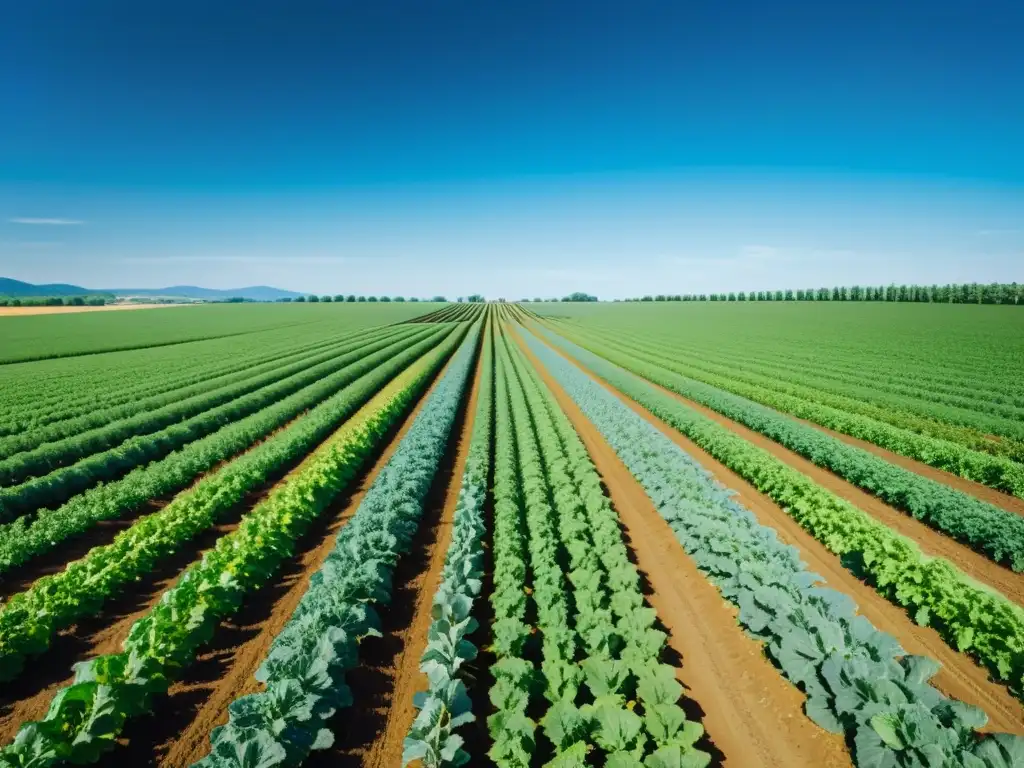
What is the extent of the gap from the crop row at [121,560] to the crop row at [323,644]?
397 centimetres

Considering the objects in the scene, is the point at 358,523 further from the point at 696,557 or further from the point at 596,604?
the point at 696,557

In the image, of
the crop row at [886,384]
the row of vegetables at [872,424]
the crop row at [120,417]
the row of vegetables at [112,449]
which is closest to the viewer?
the row of vegetables at [112,449]

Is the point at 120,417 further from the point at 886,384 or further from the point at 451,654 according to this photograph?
the point at 886,384

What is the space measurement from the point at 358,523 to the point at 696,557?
26.7ft

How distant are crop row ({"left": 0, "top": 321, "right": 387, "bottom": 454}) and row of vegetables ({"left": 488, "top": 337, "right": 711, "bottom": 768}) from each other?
16.5 meters

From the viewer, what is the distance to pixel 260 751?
5441 millimetres

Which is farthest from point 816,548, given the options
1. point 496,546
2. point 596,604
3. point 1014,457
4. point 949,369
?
point 949,369

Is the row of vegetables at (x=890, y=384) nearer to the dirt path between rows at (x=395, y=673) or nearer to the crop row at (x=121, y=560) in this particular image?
the dirt path between rows at (x=395, y=673)

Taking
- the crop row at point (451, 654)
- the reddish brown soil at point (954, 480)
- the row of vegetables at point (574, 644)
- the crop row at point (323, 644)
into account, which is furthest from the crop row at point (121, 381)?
the reddish brown soil at point (954, 480)

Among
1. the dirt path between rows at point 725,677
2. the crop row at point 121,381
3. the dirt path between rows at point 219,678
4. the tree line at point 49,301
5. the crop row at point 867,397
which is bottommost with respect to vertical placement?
the dirt path between rows at point 725,677

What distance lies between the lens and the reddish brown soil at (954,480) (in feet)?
44.7

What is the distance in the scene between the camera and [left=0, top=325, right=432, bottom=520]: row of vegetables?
1381 cm

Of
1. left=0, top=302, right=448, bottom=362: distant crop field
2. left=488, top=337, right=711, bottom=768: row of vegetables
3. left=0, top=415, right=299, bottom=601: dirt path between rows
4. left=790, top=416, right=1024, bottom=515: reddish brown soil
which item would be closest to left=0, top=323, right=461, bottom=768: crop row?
left=488, top=337, right=711, bottom=768: row of vegetables

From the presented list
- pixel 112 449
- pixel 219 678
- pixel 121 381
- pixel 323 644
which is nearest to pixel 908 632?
pixel 323 644
